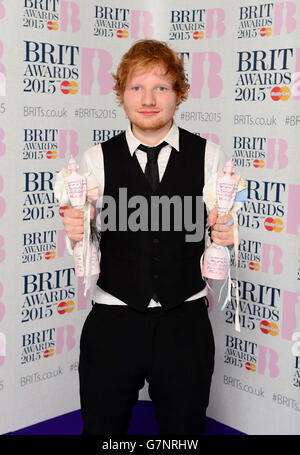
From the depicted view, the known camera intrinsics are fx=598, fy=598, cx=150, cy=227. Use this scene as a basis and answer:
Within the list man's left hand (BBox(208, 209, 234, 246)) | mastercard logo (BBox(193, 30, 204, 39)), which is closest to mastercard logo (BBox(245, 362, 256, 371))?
man's left hand (BBox(208, 209, 234, 246))

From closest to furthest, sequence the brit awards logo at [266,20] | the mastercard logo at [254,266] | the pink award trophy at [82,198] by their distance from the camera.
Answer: the pink award trophy at [82,198], the brit awards logo at [266,20], the mastercard logo at [254,266]

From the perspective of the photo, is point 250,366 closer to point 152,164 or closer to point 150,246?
point 150,246

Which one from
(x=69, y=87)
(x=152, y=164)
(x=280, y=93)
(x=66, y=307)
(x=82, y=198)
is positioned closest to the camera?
(x=82, y=198)

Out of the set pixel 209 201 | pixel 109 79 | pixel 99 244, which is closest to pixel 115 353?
pixel 99 244

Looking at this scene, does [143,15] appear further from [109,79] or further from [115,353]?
[115,353]

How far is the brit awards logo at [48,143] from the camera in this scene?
2.54 meters

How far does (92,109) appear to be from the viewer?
2.75 metres

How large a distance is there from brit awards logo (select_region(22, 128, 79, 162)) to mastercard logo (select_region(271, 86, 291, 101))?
2.91 feet

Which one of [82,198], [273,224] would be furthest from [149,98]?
[273,224]

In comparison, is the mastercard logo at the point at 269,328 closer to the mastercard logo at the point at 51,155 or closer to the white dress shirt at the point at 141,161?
the white dress shirt at the point at 141,161

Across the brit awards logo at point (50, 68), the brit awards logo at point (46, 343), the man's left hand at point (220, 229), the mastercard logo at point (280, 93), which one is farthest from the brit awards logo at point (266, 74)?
the brit awards logo at point (46, 343)

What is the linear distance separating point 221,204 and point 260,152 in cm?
96

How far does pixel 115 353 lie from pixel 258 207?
1.13 meters

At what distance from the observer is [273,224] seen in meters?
2.53
